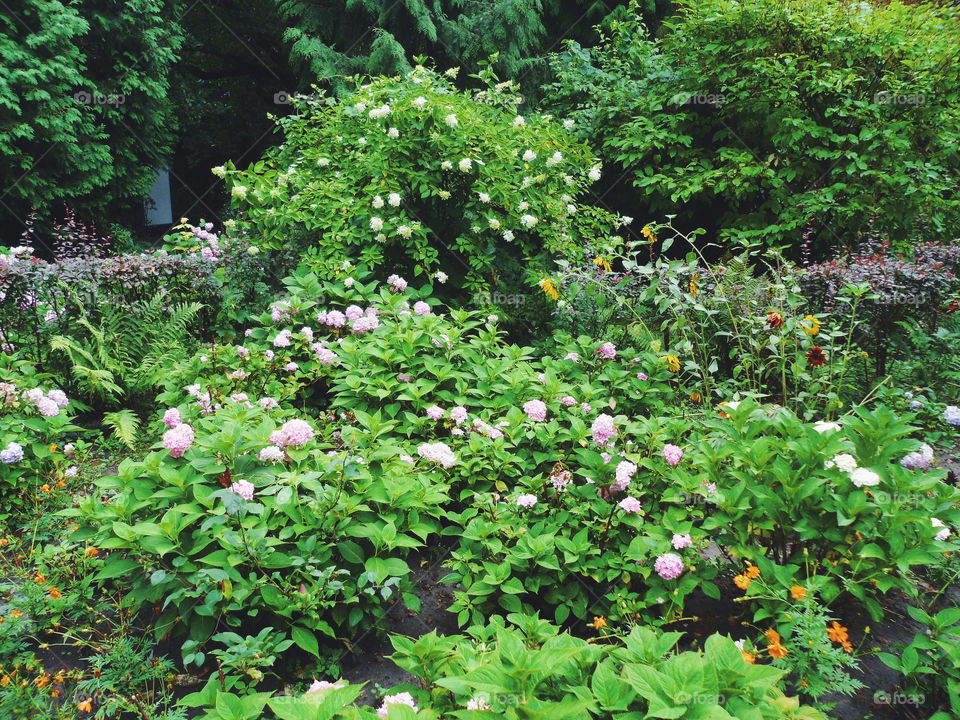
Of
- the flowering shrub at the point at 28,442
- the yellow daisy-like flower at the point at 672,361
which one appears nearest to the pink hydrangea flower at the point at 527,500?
the yellow daisy-like flower at the point at 672,361

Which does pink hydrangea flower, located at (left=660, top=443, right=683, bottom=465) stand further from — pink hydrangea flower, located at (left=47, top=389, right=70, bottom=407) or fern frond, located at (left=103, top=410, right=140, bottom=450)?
pink hydrangea flower, located at (left=47, top=389, right=70, bottom=407)

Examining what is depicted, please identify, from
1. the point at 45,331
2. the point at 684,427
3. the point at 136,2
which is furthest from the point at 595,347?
the point at 136,2

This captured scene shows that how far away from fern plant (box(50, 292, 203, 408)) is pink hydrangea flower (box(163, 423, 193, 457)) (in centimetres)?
168

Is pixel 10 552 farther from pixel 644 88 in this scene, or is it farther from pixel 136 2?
pixel 136 2

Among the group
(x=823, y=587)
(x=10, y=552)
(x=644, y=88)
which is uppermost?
(x=644, y=88)

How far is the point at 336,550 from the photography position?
A: 8.01ft

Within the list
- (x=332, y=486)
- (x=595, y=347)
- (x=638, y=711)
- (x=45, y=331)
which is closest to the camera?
(x=638, y=711)

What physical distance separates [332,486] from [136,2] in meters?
8.73

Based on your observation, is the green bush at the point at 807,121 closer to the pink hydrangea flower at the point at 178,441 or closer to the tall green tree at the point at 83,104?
the pink hydrangea flower at the point at 178,441

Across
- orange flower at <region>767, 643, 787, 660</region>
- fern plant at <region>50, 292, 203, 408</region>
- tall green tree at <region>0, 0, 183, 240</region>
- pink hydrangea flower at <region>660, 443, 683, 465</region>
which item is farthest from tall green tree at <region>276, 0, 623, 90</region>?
orange flower at <region>767, 643, 787, 660</region>

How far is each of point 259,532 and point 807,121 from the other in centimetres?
629

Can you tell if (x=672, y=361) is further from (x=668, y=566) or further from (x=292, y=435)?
(x=292, y=435)

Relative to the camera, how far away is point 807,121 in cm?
607

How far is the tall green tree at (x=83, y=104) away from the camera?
710 cm
